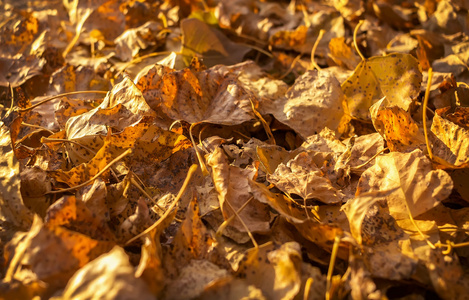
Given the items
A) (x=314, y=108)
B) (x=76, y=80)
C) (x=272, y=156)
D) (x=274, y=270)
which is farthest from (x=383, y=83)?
(x=76, y=80)

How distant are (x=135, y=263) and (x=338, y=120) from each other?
516 millimetres

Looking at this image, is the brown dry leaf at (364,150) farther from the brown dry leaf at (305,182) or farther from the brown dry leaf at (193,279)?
the brown dry leaf at (193,279)

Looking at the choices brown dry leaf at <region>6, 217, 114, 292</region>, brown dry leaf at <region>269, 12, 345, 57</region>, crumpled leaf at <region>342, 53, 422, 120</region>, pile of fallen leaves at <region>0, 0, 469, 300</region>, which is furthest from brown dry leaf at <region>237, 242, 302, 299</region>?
brown dry leaf at <region>269, 12, 345, 57</region>

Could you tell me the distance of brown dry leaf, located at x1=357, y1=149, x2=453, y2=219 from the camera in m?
0.61

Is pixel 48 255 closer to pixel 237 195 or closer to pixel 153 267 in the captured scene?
pixel 153 267

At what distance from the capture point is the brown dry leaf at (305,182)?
0.68m

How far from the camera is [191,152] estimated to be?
776mm

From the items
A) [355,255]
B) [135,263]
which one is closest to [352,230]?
[355,255]

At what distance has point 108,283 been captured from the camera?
17.1 inches

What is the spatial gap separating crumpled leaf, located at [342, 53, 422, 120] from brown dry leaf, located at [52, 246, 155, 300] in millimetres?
606

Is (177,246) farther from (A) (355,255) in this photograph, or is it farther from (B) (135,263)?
(A) (355,255)

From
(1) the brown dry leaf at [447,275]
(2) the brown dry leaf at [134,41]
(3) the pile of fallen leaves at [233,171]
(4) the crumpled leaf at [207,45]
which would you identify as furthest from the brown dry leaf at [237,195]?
(2) the brown dry leaf at [134,41]

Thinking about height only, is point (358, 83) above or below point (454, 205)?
above

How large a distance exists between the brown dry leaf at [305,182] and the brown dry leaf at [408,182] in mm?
47
